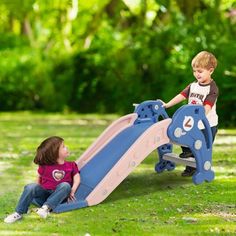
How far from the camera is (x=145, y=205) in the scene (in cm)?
693

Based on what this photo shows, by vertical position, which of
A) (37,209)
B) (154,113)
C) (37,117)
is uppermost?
(154,113)

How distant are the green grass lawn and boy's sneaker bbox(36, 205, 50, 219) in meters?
0.04

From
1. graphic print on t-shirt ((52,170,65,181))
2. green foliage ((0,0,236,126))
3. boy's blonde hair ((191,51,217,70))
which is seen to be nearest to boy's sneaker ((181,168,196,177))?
boy's blonde hair ((191,51,217,70))

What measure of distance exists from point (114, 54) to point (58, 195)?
36.0ft

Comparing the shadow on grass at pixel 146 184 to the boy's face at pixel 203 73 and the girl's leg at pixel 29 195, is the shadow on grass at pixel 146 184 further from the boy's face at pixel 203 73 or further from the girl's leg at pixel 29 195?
the boy's face at pixel 203 73

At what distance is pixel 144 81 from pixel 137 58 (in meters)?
0.54

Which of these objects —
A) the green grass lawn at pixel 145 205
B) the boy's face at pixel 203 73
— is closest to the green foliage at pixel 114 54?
the green grass lawn at pixel 145 205

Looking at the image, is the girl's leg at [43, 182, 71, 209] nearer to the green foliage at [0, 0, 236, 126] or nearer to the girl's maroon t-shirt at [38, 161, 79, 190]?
the girl's maroon t-shirt at [38, 161, 79, 190]

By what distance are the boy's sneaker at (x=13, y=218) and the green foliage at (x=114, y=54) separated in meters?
7.75

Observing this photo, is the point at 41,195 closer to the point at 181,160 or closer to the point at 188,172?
the point at 181,160

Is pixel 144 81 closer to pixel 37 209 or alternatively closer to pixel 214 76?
pixel 214 76

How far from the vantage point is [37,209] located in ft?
21.9

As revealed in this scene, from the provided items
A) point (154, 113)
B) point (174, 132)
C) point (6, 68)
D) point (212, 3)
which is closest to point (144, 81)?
point (212, 3)

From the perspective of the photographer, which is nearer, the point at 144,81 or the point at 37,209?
the point at 37,209
